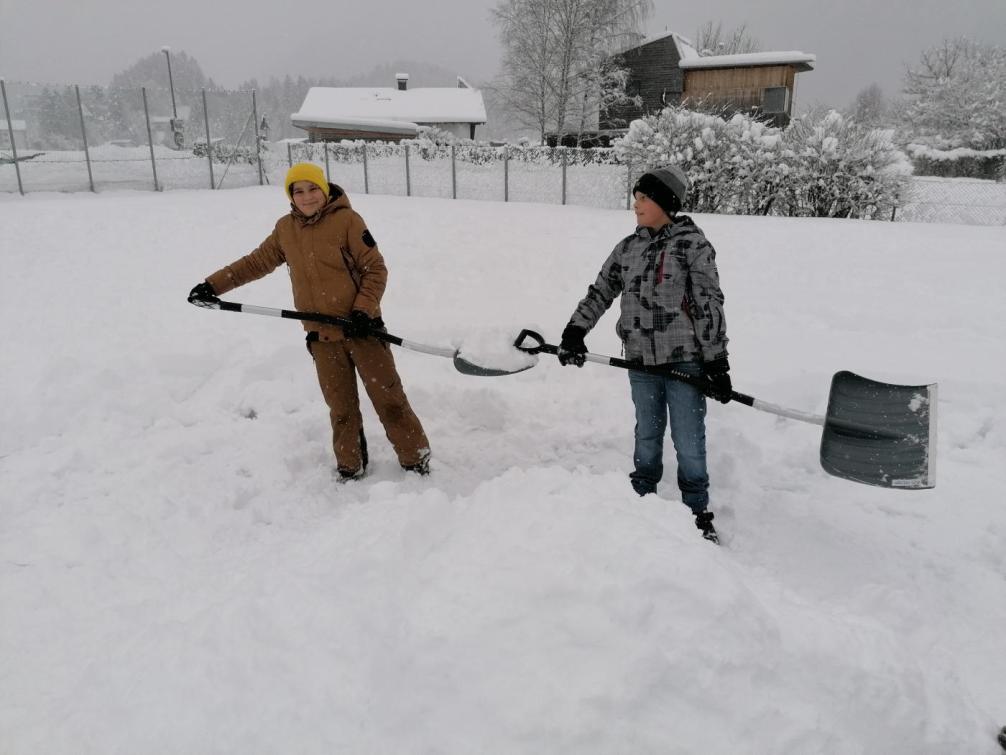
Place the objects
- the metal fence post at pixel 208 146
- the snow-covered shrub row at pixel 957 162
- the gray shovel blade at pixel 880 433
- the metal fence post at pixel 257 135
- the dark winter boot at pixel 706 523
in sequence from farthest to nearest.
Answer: the snow-covered shrub row at pixel 957 162
the metal fence post at pixel 257 135
the metal fence post at pixel 208 146
the dark winter boot at pixel 706 523
the gray shovel blade at pixel 880 433

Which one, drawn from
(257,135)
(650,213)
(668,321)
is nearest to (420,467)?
(668,321)

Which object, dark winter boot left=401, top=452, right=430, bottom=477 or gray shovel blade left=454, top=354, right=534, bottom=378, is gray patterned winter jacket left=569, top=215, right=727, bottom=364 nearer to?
gray shovel blade left=454, top=354, right=534, bottom=378

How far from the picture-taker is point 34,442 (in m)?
4.23

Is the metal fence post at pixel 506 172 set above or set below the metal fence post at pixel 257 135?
below

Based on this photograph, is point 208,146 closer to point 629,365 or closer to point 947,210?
point 629,365

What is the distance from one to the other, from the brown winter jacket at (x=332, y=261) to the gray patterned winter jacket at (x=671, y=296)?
4.57 feet

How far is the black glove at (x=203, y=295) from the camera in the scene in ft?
12.2

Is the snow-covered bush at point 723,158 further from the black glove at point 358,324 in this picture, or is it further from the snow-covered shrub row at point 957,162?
the snow-covered shrub row at point 957,162

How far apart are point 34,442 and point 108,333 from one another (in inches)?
67.6

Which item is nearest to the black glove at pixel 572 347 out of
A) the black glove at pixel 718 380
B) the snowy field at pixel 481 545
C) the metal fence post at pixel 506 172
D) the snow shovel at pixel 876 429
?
the snow shovel at pixel 876 429

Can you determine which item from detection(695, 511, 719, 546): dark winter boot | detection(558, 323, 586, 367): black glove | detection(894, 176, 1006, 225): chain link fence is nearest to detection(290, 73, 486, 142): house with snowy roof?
detection(894, 176, 1006, 225): chain link fence

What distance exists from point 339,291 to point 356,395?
706 millimetres

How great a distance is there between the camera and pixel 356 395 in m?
3.98

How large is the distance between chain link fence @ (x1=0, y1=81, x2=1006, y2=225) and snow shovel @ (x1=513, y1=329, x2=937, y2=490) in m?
10.1
